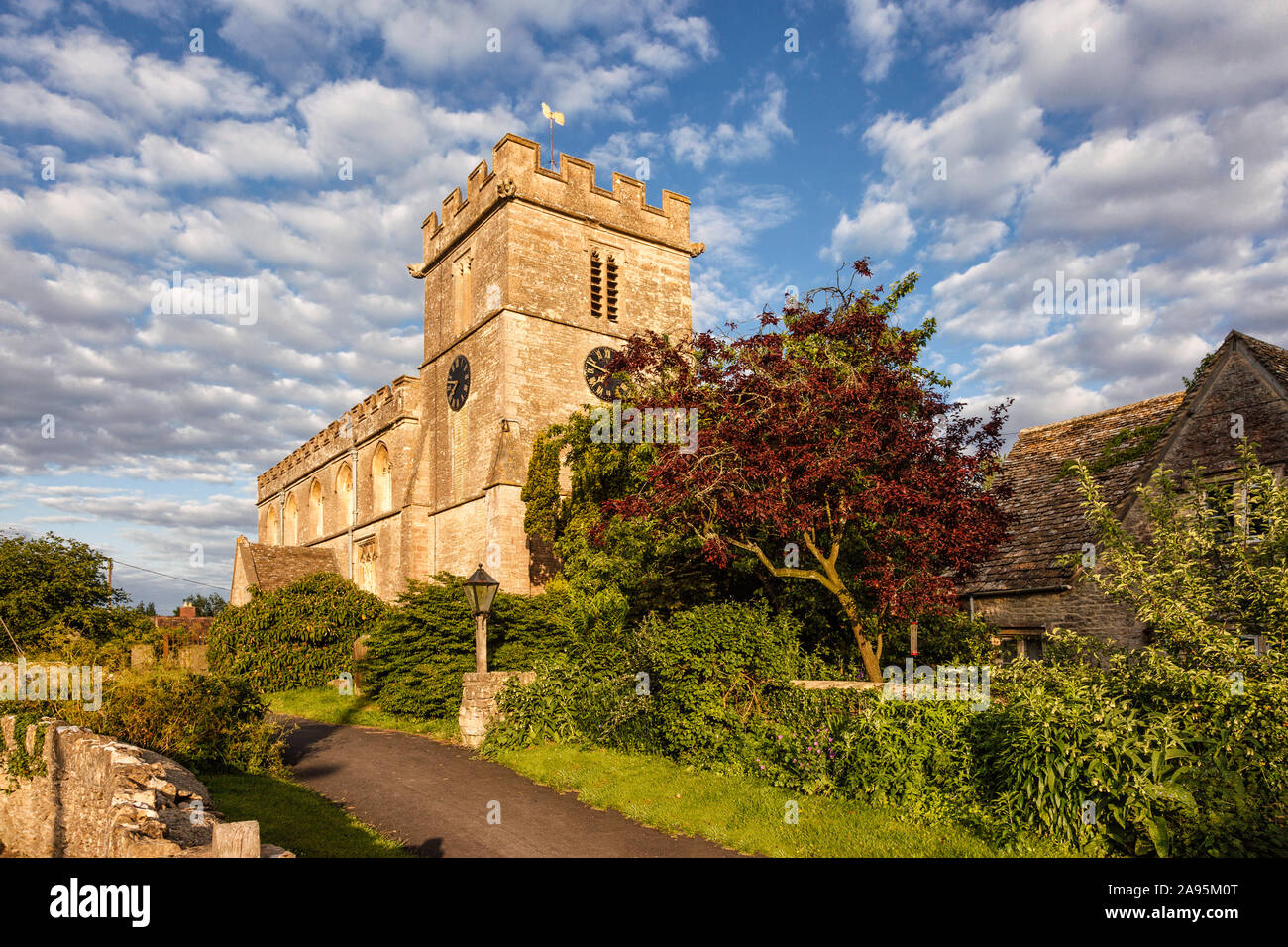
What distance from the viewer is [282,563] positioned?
32.4 meters

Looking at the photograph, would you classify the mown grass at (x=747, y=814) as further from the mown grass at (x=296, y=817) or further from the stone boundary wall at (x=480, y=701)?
the mown grass at (x=296, y=817)

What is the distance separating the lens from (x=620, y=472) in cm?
1859

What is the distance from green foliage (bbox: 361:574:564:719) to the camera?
1581cm

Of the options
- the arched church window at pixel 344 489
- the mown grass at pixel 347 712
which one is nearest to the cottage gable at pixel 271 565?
the arched church window at pixel 344 489

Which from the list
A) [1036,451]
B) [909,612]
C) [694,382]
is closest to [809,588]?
[909,612]

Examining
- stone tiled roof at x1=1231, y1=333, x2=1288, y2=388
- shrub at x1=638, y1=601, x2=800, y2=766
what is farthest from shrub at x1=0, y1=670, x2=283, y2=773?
stone tiled roof at x1=1231, y1=333, x2=1288, y2=388

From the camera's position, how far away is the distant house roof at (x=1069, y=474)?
1358 cm

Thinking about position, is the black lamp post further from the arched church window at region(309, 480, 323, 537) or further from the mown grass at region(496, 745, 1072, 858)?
the arched church window at region(309, 480, 323, 537)

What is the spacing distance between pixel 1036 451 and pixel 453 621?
1433 cm

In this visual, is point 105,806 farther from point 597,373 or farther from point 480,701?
point 597,373

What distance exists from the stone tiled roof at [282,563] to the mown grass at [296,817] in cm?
1974

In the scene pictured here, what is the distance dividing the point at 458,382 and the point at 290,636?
10.1 meters

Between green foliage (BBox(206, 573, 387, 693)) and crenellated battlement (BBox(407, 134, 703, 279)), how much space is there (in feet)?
45.3
